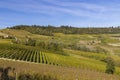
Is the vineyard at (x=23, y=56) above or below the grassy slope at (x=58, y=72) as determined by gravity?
below

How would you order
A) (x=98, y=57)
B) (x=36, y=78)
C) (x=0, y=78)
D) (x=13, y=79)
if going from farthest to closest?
(x=98, y=57) → (x=36, y=78) → (x=13, y=79) → (x=0, y=78)

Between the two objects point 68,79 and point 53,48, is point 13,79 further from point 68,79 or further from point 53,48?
point 53,48

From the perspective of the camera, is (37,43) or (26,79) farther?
(37,43)

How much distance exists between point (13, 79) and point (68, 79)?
331 inches

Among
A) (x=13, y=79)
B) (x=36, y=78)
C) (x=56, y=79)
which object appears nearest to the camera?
(x=13, y=79)

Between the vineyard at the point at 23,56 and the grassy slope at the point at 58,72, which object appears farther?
the vineyard at the point at 23,56

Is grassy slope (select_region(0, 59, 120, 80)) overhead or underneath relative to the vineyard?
overhead

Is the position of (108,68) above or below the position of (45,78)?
below

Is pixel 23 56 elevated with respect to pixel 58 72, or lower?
lower

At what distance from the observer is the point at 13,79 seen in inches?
922

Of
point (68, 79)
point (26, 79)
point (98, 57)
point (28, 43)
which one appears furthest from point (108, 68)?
point (28, 43)

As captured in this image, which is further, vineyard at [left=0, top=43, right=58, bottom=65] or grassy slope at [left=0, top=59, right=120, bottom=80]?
vineyard at [left=0, top=43, right=58, bottom=65]

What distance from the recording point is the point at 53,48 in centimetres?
14950

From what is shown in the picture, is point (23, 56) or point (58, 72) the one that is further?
point (23, 56)
